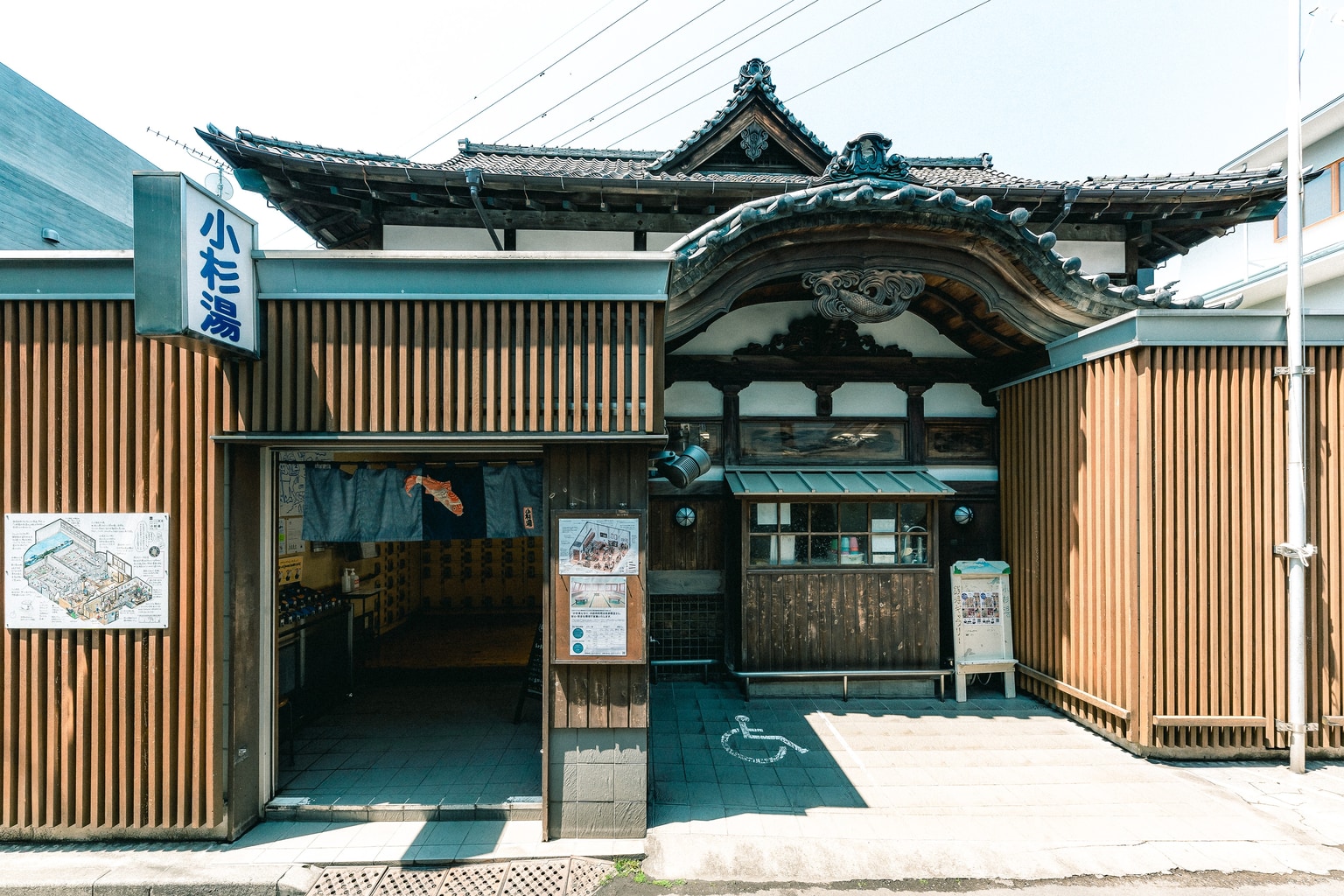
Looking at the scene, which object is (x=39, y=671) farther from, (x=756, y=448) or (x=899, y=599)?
(x=899, y=599)

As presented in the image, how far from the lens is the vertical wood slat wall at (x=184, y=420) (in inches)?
197

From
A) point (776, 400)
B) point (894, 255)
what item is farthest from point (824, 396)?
point (894, 255)

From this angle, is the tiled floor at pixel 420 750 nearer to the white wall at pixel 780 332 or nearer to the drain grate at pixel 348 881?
the drain grate at pixel 348 881

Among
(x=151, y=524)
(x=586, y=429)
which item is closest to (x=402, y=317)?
(x=586, y=429)

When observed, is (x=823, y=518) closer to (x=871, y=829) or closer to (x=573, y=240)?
(x=871, y=829)

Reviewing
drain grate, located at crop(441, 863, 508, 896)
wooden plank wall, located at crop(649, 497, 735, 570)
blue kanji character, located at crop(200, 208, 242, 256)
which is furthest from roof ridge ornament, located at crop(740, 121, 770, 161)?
drain grate, located at crop(441, 863, 508, 896)

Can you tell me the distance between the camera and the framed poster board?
5.18m

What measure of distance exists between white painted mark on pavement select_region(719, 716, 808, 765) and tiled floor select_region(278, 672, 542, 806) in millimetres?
2207

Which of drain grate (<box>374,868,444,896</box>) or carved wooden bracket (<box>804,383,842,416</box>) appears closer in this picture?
drain grate (<box>374,868,444,896</box>)

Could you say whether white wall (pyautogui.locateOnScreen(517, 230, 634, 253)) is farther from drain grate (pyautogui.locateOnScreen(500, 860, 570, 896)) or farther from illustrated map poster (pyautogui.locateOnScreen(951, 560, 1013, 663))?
drain grate (pyautogui.locateOnScreen(500, 860, 570, 896))

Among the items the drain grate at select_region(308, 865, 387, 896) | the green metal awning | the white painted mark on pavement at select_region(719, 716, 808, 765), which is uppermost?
the green metal awning

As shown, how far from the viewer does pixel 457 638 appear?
11070 millimetres

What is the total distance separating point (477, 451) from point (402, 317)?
1560 mm

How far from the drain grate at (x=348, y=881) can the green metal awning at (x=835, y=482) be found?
5.52 meters
